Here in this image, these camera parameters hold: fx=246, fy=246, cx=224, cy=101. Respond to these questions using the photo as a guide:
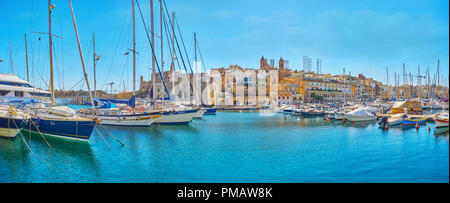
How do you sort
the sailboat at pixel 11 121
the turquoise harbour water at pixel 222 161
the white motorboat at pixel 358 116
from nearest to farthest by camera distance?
the turquoise harbour water at pixel 222 161 < the sailboat at pixel 11 121 < the white motorboat at pixel 358 116

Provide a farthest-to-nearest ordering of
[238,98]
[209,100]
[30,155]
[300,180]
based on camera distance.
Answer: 1. [238,98]
2. [209,100]
3. [30,155]
4. [300,180]

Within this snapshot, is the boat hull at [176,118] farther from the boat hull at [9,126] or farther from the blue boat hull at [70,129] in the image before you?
the boat hull at [9,126]

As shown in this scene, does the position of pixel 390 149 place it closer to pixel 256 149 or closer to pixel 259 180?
pixel 256 149

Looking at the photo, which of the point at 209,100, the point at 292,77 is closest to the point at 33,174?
the point at 209,100

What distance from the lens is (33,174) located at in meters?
6.56

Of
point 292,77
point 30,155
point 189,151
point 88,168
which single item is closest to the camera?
point 88,168

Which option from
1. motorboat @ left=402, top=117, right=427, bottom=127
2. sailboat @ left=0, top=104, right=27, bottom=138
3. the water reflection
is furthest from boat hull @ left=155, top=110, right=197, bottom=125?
motorboat @ left=402, top=117, right=427, bottom=127

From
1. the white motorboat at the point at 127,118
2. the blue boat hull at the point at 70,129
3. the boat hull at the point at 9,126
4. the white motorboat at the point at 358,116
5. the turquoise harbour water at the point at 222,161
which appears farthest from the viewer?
the white motorboat at the point at 358,116

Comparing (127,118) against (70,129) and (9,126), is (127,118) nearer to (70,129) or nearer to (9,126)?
(70,129)

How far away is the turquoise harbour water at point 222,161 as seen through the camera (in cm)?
645

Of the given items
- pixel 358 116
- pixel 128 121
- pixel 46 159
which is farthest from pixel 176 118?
pixel 358 116

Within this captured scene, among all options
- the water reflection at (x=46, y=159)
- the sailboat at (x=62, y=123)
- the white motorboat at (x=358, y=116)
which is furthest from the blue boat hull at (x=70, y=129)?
the white motorboat at (x=358, y=116)

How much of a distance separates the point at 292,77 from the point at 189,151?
162 feet
